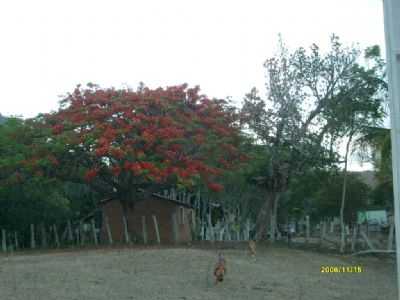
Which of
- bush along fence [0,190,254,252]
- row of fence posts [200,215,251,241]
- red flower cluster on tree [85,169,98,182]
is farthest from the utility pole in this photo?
→ row of fence posts [200,215,251,241]

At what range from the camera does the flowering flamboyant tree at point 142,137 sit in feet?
66.3

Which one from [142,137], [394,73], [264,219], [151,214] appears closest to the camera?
[394,73]

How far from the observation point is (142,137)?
20.3 meters

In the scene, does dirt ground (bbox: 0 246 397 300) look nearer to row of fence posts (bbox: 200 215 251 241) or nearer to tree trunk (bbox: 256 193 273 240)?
tree trunk (bbox: 256 193 273 240)

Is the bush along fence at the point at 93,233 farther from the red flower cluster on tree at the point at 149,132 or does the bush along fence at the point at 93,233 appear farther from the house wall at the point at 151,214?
the red flower cluster on tree at the point at 149,132

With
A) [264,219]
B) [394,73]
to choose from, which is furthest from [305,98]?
[394,73]

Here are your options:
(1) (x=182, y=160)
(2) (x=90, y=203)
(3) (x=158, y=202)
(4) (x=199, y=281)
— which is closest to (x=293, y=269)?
(4) (x=199, y=281)

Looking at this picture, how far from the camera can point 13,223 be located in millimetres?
27609

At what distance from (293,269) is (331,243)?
483 inches

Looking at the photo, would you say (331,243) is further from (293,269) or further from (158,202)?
(293,269)

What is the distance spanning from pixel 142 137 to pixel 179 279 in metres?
8.29

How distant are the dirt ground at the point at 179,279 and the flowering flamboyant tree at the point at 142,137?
4.04 m

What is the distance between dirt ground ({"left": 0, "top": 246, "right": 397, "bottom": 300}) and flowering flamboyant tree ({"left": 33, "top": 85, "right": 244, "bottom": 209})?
4.04 m
